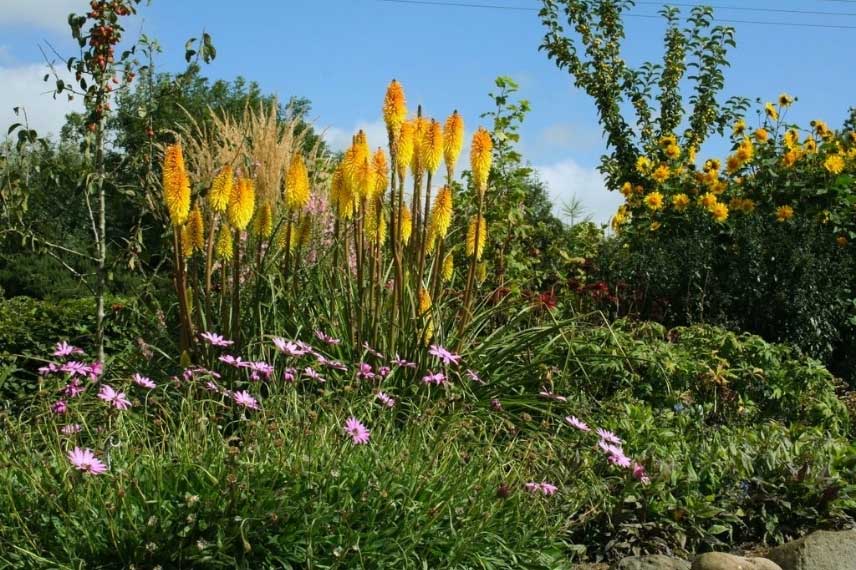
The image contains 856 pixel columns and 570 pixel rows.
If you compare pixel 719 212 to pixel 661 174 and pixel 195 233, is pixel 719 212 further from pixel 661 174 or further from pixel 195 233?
pixel 195 233

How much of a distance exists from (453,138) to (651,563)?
222 centimetres

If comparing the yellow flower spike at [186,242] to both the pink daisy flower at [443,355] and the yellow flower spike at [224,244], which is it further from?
the pink daisy flower at [443,355]

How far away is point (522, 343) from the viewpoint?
536 centimetres

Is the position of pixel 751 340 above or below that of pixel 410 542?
above

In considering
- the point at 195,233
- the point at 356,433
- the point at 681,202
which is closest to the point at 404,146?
the point at 195,233

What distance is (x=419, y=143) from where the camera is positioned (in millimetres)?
4961

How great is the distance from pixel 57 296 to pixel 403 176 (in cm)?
884

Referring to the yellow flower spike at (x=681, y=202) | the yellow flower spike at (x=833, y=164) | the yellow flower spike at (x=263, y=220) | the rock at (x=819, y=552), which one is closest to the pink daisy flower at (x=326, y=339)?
the yellow flower spike at (x=263, y=220)

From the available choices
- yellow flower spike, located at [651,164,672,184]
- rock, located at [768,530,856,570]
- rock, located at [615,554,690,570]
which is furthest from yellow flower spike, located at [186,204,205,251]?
yellow flower spike, located at [651,164,672,184]

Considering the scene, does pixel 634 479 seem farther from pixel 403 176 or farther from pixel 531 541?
pixel 403 176

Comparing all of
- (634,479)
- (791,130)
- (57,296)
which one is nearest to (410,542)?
(634,479)

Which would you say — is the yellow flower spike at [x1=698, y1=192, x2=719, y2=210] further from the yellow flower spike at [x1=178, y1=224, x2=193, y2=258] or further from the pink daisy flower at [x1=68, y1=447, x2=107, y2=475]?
the pink daisy flower at [x1=68, y1=447, x2=107, y2=475]

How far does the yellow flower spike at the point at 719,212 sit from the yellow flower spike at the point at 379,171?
499cm

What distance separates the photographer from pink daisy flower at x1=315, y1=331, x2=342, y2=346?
4.64 metres
